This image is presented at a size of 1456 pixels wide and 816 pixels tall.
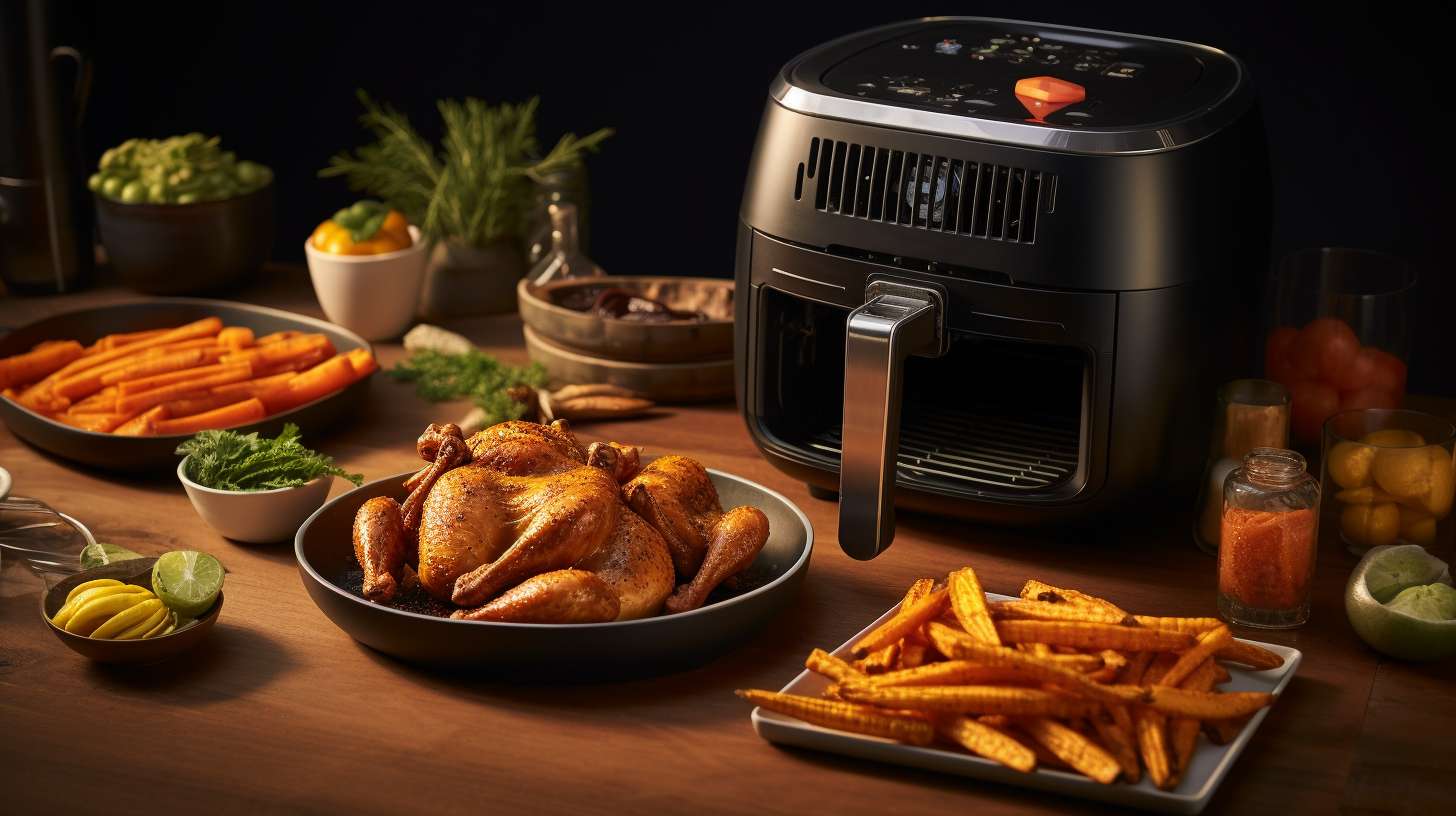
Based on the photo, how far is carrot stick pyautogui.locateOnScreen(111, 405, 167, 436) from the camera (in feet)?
6.30

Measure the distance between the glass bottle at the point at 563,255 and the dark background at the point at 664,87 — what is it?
363 millimetres

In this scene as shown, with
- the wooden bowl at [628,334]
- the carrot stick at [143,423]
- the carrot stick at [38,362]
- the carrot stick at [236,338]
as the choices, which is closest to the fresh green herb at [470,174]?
the wooden bowl at [628,334]

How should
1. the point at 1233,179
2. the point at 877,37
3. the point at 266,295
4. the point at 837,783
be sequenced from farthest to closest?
the point at 266,295, the point at 877,37, the point at 1233,179, the point at 837,783

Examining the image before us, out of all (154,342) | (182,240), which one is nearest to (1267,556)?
(154,342)

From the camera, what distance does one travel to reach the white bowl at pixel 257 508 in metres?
1.69

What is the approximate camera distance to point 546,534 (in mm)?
1408

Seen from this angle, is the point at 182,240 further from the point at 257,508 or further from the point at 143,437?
the point at 257,508

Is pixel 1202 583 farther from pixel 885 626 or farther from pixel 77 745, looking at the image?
pixel 77 745

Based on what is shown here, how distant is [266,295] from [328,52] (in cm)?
55

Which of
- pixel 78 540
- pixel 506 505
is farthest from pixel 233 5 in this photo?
pixel 506 505

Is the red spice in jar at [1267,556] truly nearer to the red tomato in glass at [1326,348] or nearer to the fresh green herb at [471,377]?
the red tomato in glass at [1326,348]

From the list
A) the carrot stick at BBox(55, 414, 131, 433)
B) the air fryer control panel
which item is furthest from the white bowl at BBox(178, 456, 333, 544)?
the air fryer control panel

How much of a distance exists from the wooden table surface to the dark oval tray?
184 millimetres

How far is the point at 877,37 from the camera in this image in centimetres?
187
